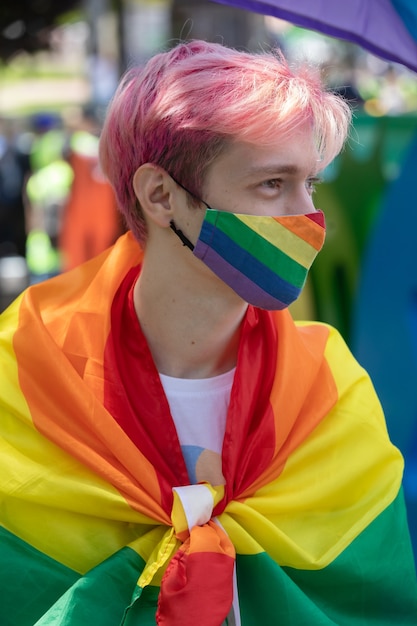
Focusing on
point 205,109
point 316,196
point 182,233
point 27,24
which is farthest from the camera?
point 27,24

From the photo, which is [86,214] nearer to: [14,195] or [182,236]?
[14,195]

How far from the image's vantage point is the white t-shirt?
2377 millimetres

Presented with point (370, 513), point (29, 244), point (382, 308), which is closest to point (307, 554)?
point (370, 513)

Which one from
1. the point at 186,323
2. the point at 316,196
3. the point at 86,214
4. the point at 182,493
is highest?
the point at 186,323

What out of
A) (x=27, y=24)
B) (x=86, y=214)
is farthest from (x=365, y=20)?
(x=27, y=24)

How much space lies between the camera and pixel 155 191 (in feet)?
7.84

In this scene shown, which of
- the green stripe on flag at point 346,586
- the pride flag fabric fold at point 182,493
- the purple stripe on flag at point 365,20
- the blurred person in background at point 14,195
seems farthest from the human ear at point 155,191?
the blurred person in background at point 14,195

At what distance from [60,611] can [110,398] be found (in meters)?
0.48

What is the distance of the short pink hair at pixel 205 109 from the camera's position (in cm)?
221

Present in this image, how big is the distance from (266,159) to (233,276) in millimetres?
269

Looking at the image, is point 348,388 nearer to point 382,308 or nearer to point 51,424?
point 51,424

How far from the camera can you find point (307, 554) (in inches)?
92.2

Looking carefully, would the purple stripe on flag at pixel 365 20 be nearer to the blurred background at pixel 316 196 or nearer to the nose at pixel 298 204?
the blurred background at pixel 316 196

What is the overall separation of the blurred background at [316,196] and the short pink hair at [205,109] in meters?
0.20
